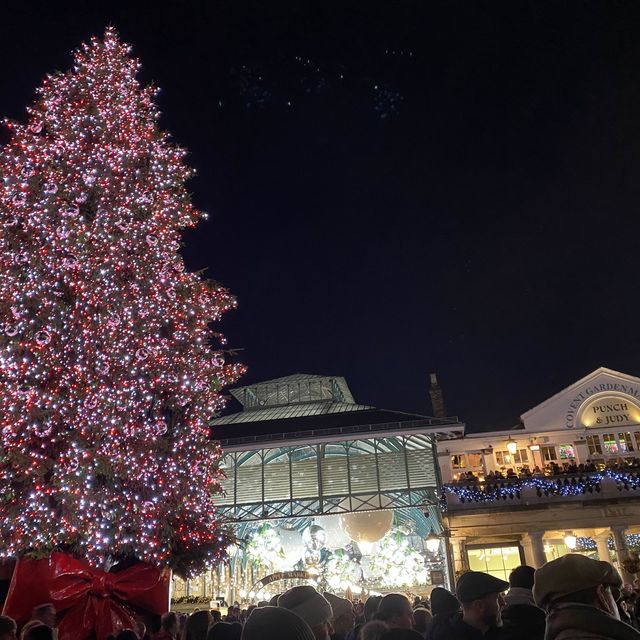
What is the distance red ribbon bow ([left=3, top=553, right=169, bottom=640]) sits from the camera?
22.8 feet

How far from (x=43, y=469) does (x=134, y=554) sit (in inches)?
A: 72.5

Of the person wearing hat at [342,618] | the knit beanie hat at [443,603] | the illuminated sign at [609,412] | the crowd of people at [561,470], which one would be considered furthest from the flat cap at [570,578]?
the illuminated sign at [609,412]

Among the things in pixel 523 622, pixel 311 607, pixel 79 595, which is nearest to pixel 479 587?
pixel 523 622

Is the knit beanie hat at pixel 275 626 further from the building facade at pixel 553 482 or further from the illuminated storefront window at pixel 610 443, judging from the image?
the illuminated storefront window at pixel 610 443

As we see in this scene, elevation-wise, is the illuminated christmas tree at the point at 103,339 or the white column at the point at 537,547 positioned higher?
the illuminated christmas tree at the point at 103,339

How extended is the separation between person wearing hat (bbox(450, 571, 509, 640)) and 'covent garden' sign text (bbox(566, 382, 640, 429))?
25.5 m

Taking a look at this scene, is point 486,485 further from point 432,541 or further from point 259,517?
point 259,517

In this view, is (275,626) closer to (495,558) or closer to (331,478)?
(331,478)

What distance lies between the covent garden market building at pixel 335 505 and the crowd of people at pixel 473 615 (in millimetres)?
16236

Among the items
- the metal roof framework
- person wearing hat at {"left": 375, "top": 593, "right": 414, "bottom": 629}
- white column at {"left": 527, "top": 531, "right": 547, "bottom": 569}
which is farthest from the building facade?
person wearing hat at {"left": 375, "top": 593, "right": 414, "bottom": 629}

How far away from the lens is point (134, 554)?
816 cm

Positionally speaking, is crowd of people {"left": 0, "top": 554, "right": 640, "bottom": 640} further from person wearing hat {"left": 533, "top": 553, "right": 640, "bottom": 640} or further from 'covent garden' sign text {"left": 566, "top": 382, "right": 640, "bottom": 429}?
'covent garden' sign text {"left": 566, "top": 382, "right": 640, "bottom": 429}

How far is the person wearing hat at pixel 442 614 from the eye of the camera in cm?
416

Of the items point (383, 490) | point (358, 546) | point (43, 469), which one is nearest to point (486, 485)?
point (383, 490)
